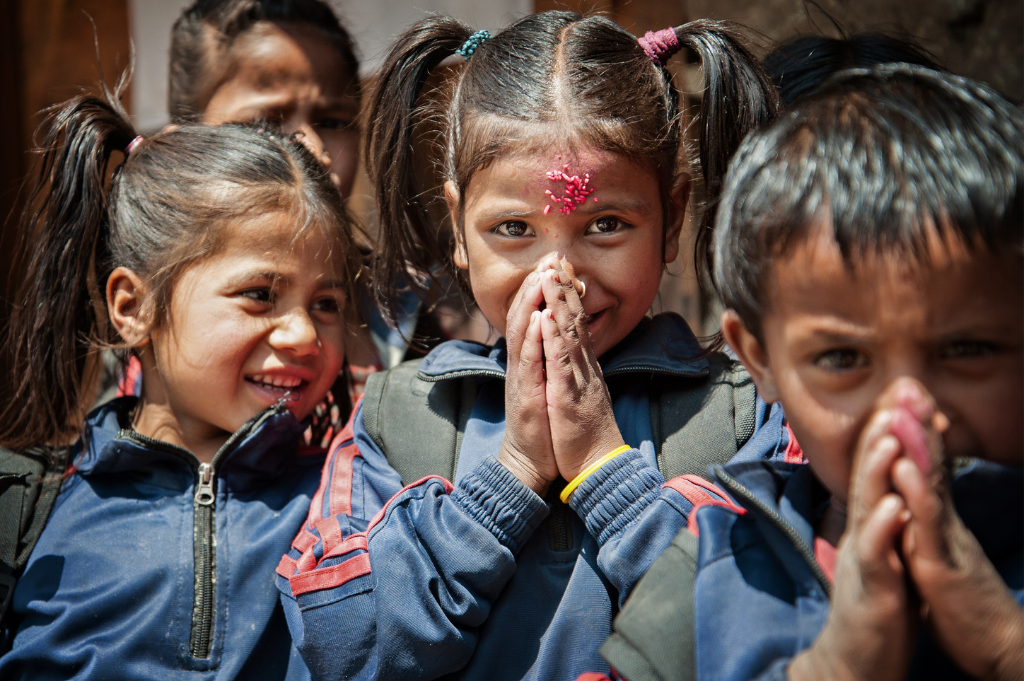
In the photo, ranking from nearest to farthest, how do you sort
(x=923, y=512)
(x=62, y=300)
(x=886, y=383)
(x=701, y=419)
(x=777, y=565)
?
1. (x=923, y=512)
2. (x=886, y=383)
3. (x=777, y=565)
4. (x=701, y=419)
5. (x=62, y=300)

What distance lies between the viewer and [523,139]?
5.91 ft

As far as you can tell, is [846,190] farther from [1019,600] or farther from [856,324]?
[1019,600]

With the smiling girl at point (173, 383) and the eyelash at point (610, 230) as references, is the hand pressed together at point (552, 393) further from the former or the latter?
the smiling girl at point (173, 383)

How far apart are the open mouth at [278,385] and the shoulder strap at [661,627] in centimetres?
111

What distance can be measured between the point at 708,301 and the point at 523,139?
191 cm

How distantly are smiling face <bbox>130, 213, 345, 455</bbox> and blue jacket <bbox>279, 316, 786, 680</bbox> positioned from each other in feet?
1.54

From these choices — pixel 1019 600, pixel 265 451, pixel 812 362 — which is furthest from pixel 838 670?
pixel 265 451

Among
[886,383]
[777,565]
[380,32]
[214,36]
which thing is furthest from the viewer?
[380,32]

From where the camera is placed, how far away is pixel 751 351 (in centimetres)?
132

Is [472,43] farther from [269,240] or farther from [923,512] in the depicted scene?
[923,512]

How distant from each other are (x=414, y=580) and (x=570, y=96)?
1.02m

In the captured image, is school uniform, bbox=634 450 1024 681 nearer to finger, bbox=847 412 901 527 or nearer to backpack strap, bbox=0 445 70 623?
finger, bbox=847 412 901 527

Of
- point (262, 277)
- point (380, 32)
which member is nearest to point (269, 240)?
point (262, 277)

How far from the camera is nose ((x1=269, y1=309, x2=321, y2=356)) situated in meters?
2.05
